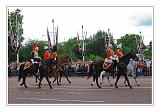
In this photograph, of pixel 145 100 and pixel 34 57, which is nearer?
pixel 145 100

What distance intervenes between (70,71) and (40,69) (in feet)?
50.4

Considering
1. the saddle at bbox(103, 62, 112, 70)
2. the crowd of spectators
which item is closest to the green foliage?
the crowd of spectators

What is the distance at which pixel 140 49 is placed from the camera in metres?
37.6

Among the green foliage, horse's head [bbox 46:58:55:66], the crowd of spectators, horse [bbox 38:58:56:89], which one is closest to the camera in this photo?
horse [bbox 38:58:56:89]

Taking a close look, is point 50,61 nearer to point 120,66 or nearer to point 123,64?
point 120,66

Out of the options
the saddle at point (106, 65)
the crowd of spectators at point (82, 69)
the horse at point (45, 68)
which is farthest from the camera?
the crowd of spectators at point (82, 69)

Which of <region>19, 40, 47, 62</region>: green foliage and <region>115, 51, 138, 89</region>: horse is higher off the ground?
<region>19, 40, 47, 62</region>: green foliage

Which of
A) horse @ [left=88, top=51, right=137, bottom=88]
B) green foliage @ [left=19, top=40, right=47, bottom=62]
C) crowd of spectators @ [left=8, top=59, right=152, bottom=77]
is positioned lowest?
crowd of spectators @ [left=8, top=59, right=152, bottom=77]

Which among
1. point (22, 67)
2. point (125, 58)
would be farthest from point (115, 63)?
point (22, 67)

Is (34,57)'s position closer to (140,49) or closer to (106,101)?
(106,101)

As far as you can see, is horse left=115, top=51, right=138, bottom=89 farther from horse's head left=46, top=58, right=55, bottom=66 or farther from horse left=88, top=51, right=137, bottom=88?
horse's head left=46, top=58, right=55, bottom=66

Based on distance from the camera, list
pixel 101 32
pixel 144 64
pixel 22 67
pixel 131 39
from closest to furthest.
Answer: pixel 22 67 < pixel 144 64 < pixel 101 32 < pixel 131 39

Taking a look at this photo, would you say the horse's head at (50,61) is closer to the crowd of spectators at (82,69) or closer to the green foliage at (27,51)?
the crowd of spectators at (82,69)

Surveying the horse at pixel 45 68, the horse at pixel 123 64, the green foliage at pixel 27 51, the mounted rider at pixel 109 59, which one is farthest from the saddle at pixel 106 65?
the green foliage at pixel 27 51
